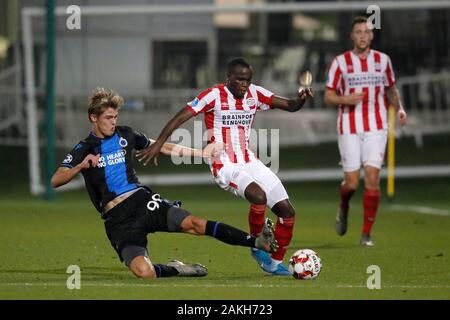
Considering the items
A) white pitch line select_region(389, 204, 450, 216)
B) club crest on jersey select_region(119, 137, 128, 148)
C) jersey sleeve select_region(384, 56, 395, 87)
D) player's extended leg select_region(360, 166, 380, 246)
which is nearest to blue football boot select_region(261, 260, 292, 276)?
club crest on jersey select_region(119, 137, 128, 148)

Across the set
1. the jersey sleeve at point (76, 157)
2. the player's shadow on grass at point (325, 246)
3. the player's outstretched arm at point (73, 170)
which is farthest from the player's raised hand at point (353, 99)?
the player's outstretched arm at point (73, 170)

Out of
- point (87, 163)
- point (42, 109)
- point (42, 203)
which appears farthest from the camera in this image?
point (42, 109)

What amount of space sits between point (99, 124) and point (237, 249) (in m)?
3.29

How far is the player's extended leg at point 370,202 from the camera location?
43.4ft

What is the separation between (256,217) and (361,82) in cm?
335

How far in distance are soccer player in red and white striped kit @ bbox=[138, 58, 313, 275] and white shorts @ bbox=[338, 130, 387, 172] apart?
8.66 feet

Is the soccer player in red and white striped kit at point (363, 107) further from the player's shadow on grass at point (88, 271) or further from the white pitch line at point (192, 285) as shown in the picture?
the white pitch line at point (192, 285)

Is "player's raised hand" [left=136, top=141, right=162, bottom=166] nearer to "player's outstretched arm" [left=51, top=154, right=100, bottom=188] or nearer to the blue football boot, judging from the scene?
"player's outstretched arm" [left=51, top=154, right=100, bottom=188]

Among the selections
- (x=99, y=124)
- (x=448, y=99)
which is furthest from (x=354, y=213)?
(x=99, y=124)

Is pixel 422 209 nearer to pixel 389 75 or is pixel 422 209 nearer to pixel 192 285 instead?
pixel 389 75

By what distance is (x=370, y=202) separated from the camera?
13375 millimetres

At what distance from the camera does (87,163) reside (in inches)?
379

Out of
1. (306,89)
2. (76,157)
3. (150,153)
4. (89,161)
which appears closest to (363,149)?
(306,89)
